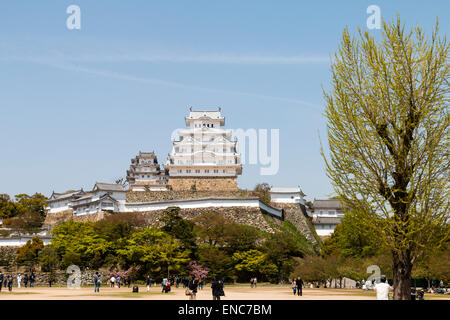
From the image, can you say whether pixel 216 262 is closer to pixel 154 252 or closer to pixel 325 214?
pixel 154 252

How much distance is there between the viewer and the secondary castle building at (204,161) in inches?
2793

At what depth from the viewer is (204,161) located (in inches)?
2874

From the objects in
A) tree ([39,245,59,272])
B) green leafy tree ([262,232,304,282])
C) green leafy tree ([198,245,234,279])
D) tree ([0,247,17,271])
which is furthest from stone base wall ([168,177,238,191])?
green leafy tree ([198,245,234,279])

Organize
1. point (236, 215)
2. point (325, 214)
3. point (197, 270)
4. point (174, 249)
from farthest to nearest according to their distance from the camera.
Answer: point (325, 214) < point (236, 215) < point (174, 249) < point (197, 270)

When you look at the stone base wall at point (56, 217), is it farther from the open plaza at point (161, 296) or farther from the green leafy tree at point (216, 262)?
the open plaza at point (161, 296)

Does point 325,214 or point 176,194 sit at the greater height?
point 176,194

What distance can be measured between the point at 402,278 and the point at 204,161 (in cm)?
5782

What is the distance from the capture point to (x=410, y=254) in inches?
636

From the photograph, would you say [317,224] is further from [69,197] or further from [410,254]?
[410,254]

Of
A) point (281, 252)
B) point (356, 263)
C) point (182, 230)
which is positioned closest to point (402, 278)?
point (356, 263)

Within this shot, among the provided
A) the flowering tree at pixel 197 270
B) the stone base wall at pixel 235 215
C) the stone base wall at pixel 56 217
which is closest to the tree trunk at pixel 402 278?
the flowering tree at pixel 197 270
